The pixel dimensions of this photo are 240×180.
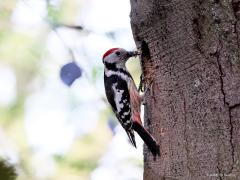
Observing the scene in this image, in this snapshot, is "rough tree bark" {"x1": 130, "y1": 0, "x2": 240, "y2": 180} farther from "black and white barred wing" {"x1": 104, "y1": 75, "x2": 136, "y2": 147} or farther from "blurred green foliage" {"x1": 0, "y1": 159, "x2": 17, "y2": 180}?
"blurred green foliage" {"x1": 0, "y1": 159, "x2": 17, "y2": 180}

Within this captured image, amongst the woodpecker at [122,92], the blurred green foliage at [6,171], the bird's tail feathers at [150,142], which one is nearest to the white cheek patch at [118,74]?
the woodpecker at [122,92]

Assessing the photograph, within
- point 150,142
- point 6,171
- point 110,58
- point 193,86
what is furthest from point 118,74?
point 6,171

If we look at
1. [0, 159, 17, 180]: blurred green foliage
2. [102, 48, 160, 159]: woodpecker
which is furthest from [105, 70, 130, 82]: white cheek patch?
[0, 159, 17, 180]: blurred green foliage

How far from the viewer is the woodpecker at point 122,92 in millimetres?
1855

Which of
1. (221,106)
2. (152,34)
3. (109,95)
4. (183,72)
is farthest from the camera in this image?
(109,95)

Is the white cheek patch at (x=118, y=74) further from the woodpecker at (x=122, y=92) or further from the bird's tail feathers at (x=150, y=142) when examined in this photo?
the bird's tail feathers at (x=150, y=142)

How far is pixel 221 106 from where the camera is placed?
118cm

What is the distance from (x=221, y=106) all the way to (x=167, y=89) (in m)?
0.23

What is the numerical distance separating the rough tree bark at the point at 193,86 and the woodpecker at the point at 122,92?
335 millimetres

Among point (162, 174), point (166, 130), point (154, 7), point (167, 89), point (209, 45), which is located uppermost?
point (154, 7)

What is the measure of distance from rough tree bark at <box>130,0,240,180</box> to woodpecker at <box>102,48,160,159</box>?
335 mm

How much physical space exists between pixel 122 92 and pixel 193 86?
841 millimetres

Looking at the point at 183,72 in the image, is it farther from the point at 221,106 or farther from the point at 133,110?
the point at 133,110

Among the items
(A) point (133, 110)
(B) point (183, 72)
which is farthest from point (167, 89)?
(A) point (133, 110)
